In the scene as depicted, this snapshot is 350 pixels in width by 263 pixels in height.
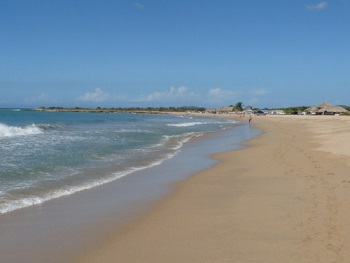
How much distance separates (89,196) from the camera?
9.09 m

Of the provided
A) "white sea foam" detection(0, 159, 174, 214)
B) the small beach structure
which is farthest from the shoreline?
the small beach structure

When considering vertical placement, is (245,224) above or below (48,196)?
above

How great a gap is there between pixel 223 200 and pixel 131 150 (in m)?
11.2

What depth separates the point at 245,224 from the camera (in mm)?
6578

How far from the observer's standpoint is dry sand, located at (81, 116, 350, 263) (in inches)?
206

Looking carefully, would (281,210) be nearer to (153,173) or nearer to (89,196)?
(89,196)

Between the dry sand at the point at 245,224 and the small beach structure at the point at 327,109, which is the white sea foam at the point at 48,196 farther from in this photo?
the small beach structure at the point at 327,109

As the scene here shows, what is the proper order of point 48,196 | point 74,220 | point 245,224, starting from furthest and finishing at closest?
point 48,196 < point 74,220 < point 245,224

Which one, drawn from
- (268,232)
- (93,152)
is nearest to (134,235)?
(268,232)

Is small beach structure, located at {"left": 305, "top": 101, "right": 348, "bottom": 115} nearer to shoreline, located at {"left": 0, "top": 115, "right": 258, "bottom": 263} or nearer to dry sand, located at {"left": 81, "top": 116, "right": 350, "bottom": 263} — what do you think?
dry sand, located at {"left": 81, "top": 116, "right": 350, "bottom": 263}

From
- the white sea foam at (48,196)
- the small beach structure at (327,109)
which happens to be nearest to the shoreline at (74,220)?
the white sea foam at (48,196)

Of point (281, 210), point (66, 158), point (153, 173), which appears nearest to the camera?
point (281, 210)

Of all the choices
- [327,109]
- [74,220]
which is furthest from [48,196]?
[327,109]

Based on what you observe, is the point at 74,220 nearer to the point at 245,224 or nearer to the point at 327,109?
the point at 245,224
